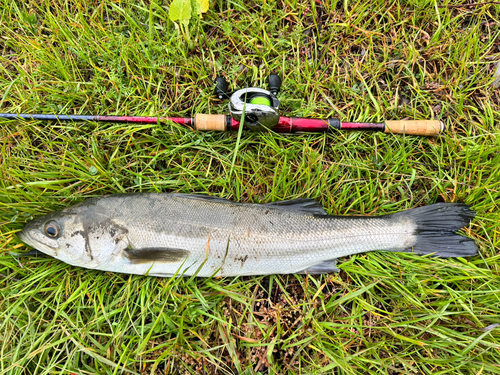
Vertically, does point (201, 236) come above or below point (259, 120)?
below

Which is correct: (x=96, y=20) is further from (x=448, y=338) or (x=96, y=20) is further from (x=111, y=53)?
(x=448, y=338)

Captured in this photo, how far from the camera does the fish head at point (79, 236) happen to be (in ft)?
8.48

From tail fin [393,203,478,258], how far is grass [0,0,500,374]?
0.14m

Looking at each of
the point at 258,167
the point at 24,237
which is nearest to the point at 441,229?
the point at 258,167

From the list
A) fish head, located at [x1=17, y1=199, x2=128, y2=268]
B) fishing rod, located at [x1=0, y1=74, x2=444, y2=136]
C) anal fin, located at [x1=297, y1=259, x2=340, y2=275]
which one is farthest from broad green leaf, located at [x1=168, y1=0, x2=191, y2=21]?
anal fin, located at [x1=297, y1=259, x2=340, y2=275]

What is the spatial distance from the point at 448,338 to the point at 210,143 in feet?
9.59

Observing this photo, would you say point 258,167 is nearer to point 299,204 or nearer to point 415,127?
point 299,204

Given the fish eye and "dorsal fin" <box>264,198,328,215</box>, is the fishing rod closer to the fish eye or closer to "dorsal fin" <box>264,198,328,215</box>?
"dorsal fin" <box>264,198,328,215</box>

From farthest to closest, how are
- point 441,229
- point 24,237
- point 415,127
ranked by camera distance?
point 415,127 < point 441,229 < point 24,237

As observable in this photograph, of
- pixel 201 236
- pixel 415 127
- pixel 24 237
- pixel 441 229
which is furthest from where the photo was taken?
pixel 415 127

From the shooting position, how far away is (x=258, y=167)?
3.04 m

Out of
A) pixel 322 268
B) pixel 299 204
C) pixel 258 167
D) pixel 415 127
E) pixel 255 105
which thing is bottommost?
pixel 322 268

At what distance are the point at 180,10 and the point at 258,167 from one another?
Result: 6.11 feet

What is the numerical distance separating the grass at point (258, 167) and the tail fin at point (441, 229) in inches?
5.4
